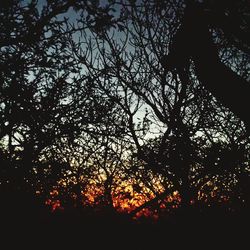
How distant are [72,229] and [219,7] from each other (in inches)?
525

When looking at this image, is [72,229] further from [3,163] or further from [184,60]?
[184,60]

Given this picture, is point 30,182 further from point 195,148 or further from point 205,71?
point 195,148

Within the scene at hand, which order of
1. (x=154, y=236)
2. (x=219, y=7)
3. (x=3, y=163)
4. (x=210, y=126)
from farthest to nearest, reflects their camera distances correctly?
(x=154, y=236)
(x=210, y=126)
(x=3, y=163)
(x=219, y=7)

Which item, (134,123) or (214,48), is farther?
(134,123)

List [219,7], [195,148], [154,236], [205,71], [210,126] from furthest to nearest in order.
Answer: [154,236]
[210,126]
[195,148]
[219,7]
[205,71]

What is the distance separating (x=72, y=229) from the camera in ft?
45.1

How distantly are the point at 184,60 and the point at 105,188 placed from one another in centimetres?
1979

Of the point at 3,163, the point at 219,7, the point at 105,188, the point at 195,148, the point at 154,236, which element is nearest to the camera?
the point at 219,7

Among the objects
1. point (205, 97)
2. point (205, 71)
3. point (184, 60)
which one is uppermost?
point (205, 97)

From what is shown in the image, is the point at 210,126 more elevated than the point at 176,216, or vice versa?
the point at 210,126

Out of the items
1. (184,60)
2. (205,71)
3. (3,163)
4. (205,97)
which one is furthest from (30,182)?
(205,97)

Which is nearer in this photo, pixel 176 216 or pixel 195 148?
pixel 195 148

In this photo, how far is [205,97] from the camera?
1201 cm

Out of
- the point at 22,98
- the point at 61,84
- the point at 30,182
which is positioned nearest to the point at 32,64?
the point at 22,98
